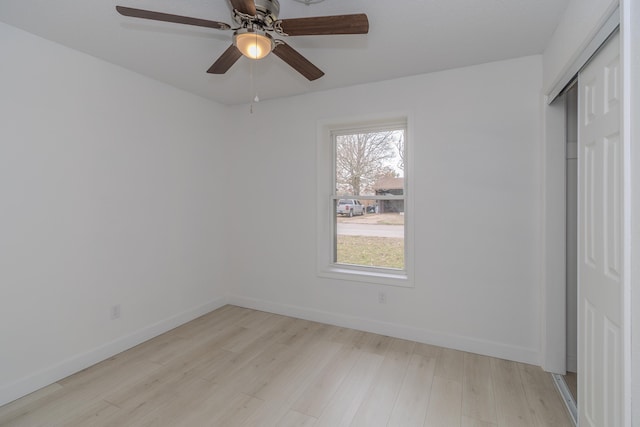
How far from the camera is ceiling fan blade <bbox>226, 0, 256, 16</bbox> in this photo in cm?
133

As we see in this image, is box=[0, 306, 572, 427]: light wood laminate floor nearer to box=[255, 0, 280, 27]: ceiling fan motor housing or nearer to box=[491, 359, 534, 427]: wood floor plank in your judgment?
box=[491, 359, 534, 427]: wood floor plank

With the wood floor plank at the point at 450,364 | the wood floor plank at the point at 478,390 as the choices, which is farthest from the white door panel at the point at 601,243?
the wood floor plank at the point at 450,364

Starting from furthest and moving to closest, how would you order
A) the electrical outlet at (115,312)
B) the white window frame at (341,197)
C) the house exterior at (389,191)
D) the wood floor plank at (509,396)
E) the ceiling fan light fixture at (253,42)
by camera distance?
the house exterior at (389,191)
the white window frame at (341,197)
the electrical outlet at (115,312)
the wood floor plank at (509,396)
the ceiling fan light fixture at (253,42)

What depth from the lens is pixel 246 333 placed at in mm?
3053

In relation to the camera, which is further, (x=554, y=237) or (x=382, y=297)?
(x=382, y=297)

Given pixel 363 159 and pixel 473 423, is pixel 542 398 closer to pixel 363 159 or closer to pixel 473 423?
pixel 473 423

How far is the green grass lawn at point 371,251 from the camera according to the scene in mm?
3173

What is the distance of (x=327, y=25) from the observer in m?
1.49

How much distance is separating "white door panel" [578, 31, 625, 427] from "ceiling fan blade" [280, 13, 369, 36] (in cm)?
115

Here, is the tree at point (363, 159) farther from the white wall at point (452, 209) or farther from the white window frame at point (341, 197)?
the white wall at point (452, 209)

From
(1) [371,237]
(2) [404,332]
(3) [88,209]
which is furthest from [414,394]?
(3) [88,209]

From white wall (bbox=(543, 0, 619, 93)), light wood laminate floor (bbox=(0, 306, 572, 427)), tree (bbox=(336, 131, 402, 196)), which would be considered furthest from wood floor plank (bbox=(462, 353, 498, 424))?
white wall (bbox=(543, 0, 619, 93))

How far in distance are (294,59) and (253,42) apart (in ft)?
1.13

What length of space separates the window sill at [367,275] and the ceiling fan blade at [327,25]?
2249mm
